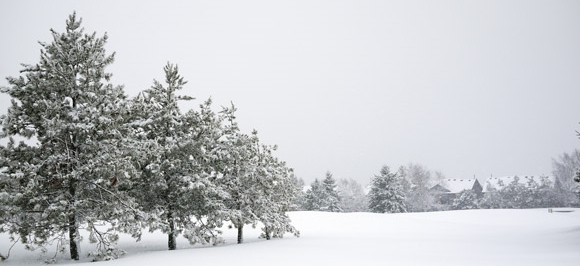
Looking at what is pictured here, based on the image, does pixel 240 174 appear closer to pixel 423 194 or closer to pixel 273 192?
pixel 273 192

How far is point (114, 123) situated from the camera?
14797 millimetres

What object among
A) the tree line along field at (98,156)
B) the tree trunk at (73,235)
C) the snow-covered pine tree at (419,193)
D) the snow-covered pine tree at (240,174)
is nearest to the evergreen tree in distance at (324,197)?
the snow-covered pine tree at (419,193)

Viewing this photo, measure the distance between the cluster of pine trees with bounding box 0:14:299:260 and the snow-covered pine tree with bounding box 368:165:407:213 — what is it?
4788 cm

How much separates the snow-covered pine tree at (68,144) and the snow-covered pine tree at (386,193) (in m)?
52.2

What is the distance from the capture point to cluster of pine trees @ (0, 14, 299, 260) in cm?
1382

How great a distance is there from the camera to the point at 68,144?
47.9 feet

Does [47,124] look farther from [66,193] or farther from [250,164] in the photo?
[250,164]

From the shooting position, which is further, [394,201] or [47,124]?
[394,201]

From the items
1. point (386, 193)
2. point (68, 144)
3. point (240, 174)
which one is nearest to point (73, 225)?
point (68, 144)

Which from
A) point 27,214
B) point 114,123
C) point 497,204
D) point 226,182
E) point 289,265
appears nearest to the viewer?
point 289,265

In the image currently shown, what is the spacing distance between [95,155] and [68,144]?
3.60ft

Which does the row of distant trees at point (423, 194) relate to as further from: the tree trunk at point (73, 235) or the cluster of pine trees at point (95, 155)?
the tree trunk at point (73, 235)

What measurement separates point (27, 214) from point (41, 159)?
6.95 ft

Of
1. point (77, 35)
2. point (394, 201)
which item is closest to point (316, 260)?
point (77, 35)
